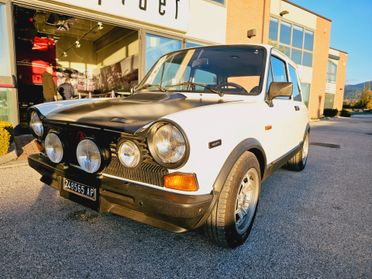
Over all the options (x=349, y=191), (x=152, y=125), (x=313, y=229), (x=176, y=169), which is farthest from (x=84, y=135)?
(x=349, y=191)

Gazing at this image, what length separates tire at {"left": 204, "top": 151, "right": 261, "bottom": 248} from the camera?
192 cm

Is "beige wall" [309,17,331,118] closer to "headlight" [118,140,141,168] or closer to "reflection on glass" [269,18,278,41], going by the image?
"reflection on glass" [269,18,278,41]

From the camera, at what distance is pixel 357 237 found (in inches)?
94.7

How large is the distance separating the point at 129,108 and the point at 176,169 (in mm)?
812

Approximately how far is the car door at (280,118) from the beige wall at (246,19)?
26.5 ft

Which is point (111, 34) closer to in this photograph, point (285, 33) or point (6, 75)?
point (6, 75)

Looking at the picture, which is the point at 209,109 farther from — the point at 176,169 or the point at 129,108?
the point at 129,108

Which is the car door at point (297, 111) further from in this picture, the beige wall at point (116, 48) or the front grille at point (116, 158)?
the beige wall at point (116, 48)

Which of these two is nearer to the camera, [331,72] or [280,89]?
[280,89]

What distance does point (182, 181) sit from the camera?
5.53ft

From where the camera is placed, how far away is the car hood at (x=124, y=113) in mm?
1840

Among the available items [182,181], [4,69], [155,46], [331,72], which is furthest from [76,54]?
[331,72]

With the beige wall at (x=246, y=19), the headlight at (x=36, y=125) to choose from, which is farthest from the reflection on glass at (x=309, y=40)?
the headlight at (x=36, y=125)

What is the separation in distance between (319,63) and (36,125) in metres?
19.0
